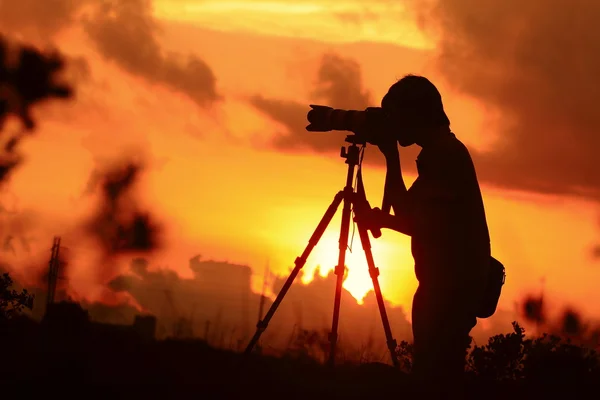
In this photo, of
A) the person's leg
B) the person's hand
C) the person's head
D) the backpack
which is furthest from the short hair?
the person's leg

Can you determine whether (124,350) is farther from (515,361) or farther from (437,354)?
(515,361)

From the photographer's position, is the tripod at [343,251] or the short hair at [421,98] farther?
the tripod at [343,251]

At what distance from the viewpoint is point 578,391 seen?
829 cm

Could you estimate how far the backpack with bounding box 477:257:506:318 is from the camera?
23.1ft

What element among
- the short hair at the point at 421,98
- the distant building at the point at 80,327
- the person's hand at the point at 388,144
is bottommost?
the distant building at the point at 80,327

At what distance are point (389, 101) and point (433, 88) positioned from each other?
0.39 m

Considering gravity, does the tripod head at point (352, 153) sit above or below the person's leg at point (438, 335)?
above

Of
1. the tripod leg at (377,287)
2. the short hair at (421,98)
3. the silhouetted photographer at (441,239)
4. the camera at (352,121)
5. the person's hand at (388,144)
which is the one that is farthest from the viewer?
the tripod leg at (377,287)

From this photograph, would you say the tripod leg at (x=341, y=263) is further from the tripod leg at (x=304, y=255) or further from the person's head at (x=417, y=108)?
the person's head at (x=417, y=108)

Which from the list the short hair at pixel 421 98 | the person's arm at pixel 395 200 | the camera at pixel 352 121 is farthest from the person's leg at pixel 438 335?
the camera at pixel 352 121

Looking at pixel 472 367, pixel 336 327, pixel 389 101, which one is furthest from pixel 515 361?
pixel 389 101

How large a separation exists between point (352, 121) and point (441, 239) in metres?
2.36

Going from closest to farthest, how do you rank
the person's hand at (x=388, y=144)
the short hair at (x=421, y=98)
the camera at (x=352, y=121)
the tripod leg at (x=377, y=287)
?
the short hair at (x=421, y=98), the person's hand at (x=388, y=144), the camera at (x=352, y=121), the tripod leg at (x=377, y=287)

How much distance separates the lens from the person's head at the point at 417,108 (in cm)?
698
